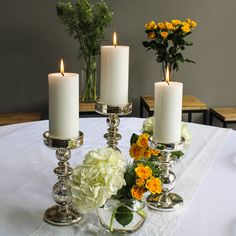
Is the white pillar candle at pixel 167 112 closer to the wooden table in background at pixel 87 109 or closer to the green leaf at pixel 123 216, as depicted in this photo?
the green leaf at pixel 123 216

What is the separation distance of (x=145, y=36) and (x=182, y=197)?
90.5 inches

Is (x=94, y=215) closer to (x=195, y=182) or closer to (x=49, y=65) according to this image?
(x=195, y=182)

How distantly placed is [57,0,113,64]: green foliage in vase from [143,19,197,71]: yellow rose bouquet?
1.05 feet

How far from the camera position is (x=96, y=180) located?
3.09 feet

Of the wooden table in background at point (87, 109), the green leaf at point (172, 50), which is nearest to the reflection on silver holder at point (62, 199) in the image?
the wooden table in background at point (87, 109)

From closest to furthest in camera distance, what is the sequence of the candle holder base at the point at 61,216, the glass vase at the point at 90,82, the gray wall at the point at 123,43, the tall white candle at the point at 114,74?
the candle holder base at the point at 61,216
the tall white candle at the point at 114,74
the glass vase at the point at 90,82
the gray wall at the point at 123,43

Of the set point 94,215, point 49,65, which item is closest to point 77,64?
point 49,65

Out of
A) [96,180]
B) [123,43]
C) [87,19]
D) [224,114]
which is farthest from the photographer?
[123,43]

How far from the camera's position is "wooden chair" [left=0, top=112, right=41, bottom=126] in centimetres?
301

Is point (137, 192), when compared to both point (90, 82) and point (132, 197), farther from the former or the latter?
point (90, 82)

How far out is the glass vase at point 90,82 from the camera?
9.90 feet

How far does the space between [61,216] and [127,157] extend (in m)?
0.49

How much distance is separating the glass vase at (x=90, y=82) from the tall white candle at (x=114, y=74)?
71.9 inches

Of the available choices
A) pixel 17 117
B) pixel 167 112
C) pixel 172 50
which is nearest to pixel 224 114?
pixel 172 50
